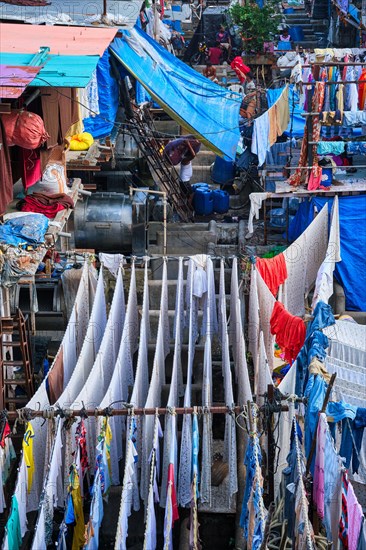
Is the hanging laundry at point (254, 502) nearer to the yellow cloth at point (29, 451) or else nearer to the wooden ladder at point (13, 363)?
the yellow cloth at point (29, 451)

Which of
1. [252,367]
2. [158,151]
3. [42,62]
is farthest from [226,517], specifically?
[158,151]

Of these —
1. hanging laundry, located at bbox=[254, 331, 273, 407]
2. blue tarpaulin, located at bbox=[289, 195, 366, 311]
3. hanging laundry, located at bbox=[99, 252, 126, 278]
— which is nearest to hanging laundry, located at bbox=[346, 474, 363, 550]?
hanging laundry, located at bbox=[254, 331, 273, 407]

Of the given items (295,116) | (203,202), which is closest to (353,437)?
(203,202)

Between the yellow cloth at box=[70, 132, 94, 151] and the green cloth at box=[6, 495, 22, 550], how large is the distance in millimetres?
11581

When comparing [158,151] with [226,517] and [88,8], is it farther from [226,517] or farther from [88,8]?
[226,517]

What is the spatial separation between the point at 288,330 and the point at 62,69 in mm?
5700

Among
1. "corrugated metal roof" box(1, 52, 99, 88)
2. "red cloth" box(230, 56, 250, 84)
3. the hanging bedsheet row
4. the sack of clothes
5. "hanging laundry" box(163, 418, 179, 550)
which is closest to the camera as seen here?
"hanging laundry" box(163, 418, 179, 550)

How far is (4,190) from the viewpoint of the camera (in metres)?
16.6

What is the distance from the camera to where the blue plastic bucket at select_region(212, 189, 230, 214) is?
90.9 ft

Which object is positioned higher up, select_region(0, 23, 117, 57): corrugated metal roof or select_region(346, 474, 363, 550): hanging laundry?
select_region(0, 23, 117, 57): corrugated metal roof

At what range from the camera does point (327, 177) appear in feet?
76.7

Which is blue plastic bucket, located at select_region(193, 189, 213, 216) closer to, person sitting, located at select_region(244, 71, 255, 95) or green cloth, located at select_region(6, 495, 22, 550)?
person sitting, located at select_region(244, 71, 255, 95)

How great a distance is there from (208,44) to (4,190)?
23998 millimetres

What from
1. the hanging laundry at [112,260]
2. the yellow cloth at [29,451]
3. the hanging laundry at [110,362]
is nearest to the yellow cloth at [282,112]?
the hanging laundry at [112,260]
